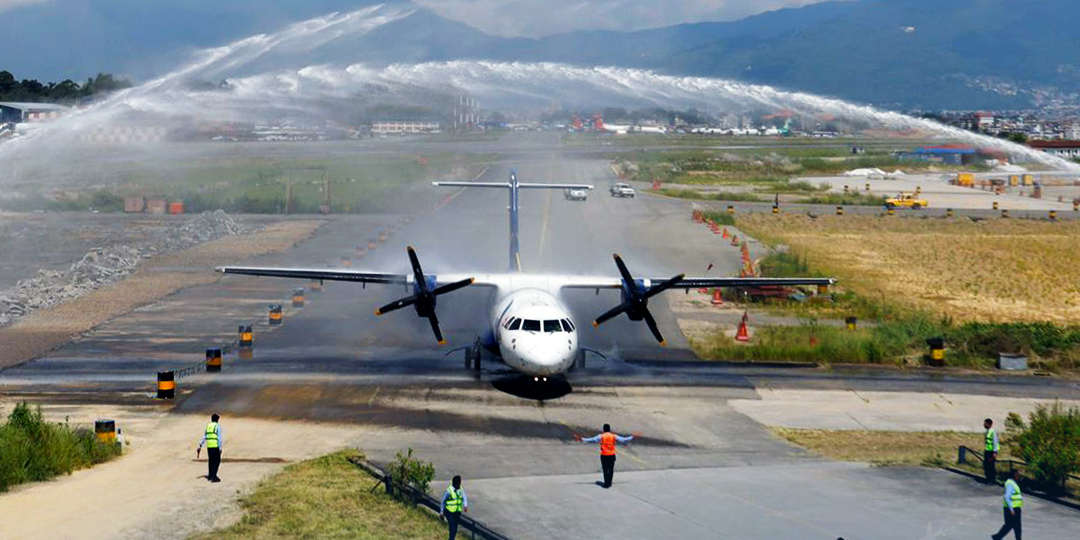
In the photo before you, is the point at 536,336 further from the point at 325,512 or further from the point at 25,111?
the point at 25,111

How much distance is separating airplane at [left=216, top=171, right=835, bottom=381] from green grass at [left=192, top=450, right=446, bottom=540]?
9161 mm

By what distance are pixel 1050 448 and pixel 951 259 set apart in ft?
170

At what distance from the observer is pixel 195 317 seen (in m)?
51.0

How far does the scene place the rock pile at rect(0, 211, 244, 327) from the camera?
5234 cm

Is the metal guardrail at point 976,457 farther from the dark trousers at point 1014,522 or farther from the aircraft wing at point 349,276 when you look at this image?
the aircraft wing at point 349,276

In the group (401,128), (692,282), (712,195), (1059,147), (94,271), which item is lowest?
(94,271)

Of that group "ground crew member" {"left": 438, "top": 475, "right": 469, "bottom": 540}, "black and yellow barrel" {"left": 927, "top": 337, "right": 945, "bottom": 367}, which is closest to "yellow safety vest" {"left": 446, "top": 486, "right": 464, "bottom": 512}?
"ground crew member" {"left": 438, "top": 475, "right": 469, "bottom": 540}

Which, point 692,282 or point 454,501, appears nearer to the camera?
point 454,501

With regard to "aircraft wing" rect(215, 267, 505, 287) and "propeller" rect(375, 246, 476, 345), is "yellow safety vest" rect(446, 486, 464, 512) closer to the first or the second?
"propeller" rect(375, 246, 476, 345)

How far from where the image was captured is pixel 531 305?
37781 millimetres

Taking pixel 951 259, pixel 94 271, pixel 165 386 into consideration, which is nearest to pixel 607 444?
pixel 165 386

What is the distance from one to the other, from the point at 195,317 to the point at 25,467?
2503 cm

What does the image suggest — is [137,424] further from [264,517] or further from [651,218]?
[651,218]

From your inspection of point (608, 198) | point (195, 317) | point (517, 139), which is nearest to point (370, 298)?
point (195, 317)
